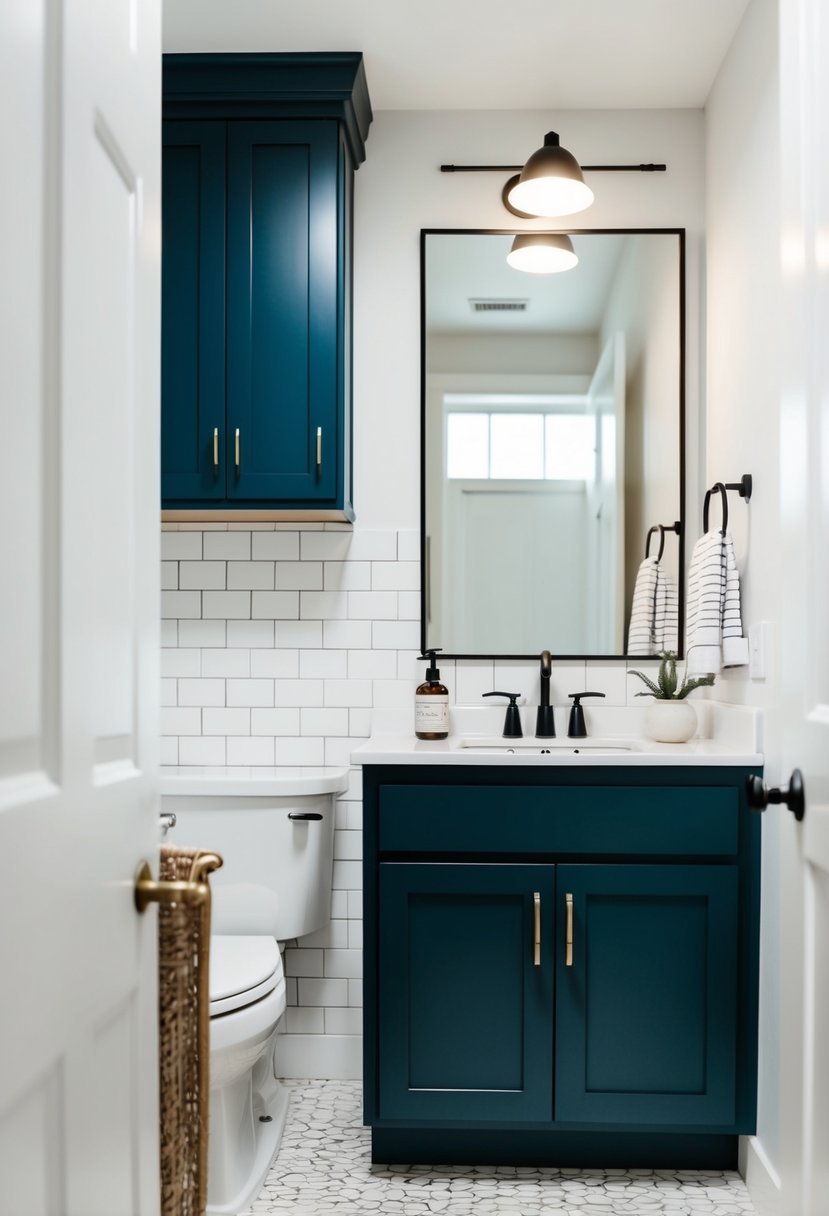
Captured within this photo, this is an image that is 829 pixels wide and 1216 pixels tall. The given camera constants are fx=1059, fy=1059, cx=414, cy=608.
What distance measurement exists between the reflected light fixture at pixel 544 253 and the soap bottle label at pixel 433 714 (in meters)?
1.18

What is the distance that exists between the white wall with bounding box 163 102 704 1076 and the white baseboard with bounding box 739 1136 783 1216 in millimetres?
1120

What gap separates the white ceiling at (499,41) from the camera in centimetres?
242

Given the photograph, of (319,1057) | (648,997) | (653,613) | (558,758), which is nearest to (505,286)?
(653,613)

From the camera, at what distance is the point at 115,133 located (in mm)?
887

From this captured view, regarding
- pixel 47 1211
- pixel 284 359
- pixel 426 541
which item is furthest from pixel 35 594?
pixel 426 541

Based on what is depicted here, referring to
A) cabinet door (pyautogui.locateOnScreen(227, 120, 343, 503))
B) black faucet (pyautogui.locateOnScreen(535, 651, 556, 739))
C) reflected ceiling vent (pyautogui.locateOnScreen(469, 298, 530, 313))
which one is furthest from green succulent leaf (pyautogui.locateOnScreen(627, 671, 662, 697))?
reflected ceiling vent (pyautogui.locateOnScreen(469, 298, 530, 313))

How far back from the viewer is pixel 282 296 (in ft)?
8.60

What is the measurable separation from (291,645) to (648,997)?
126cm

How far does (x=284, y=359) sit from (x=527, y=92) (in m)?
0.98

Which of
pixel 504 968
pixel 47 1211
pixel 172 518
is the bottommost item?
pixel 504 968

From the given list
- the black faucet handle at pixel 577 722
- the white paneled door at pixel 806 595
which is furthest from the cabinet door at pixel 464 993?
the white paneled door at pixel 806 595

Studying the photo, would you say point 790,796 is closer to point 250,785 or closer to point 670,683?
point 670,683

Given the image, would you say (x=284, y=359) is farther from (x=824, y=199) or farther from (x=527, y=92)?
(x=824, y=199)

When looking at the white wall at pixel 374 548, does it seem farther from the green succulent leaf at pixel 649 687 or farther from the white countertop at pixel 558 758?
the white countertop at pixel 558 758
